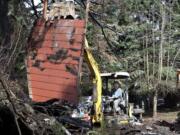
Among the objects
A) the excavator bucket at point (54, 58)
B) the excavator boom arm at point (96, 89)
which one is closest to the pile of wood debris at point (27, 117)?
the excavator bucket at point (54, 58)

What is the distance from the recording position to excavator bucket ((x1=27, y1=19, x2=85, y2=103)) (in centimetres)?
1675

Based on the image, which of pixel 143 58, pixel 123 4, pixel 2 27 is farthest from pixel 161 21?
pixel 2 27

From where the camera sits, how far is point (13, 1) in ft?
62.6

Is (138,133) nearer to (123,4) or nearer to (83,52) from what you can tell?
(83,52)

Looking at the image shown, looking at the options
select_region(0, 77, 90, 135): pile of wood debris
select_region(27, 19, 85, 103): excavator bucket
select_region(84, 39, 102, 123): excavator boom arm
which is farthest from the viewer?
select_region(84, 39, 102, 123): excavator boom arm

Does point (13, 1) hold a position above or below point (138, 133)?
above

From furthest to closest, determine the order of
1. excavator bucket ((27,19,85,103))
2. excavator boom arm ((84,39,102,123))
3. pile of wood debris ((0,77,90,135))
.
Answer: excavator boom arm ((84,39,102,123)) → excavator bucket ((27,19,85,103)) → pile of wood debris ((0,77,90,135))

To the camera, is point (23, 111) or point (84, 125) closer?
point (23, 111)

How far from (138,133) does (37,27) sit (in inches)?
190

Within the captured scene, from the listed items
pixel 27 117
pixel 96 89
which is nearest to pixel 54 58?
pixel 96 89

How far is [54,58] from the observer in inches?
697

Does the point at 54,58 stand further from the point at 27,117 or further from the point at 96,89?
the point at 27,117

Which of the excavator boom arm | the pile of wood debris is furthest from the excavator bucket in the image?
the pile of wood debris

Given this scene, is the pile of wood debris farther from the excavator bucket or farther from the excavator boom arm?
the excavator boom arm
